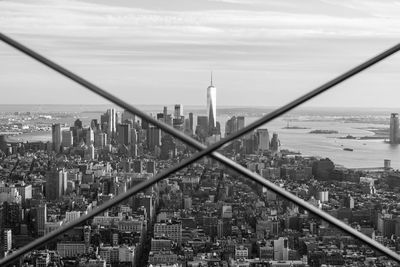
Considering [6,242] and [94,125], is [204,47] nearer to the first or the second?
[94,125]

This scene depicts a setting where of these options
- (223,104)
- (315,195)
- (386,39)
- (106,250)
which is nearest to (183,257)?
(106,250)

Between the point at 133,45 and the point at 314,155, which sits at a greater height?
the point at 133,45

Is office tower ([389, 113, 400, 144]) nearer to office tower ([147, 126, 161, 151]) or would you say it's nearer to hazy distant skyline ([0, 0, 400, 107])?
hazy distant skyline ([0, 0, 400, 107])

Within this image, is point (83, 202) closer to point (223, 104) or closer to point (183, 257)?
point (183, 257)

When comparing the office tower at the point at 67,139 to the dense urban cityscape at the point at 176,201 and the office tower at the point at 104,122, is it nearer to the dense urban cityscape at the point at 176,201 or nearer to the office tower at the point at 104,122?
the dense urban cityscape at the point at 176,201

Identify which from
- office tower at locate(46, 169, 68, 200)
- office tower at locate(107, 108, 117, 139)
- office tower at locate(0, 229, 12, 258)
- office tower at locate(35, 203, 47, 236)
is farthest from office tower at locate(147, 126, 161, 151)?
office tower at locate(0, 229, 12, 258)

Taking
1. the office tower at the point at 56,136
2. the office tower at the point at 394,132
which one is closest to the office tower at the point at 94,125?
the office tower at the point at 56,136
